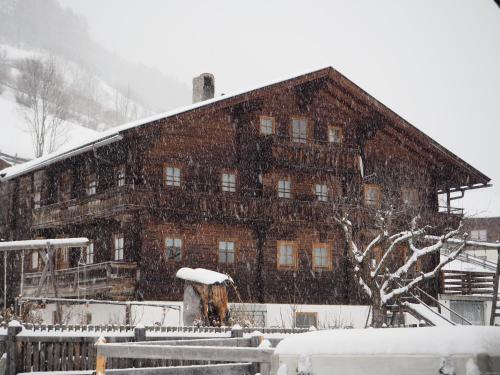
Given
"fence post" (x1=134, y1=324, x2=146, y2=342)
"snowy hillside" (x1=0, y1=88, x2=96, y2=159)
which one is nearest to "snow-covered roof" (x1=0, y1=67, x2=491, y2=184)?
"fence post" (x1=134, y1=324, x2=146, y2=342)

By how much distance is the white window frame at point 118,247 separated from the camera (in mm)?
28555

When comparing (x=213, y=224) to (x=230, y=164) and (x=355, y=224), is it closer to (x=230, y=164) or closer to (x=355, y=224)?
(x=230, y=164)

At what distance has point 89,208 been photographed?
28.8m

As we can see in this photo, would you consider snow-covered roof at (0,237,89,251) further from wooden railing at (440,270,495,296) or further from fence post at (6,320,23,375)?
wooden railing at (440,270,495,296)

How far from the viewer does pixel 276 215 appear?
2931 centimetres

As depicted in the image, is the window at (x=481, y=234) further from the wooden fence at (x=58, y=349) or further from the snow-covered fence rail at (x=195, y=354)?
the snow-covered fence rail at (x=195, y=354)

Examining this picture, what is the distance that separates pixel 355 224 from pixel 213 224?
20.6ft

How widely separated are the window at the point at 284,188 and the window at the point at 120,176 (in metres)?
6.72

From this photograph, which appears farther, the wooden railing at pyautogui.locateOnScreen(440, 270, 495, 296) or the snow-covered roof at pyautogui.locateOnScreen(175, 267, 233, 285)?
the wooden railing at pyautogui.locateOnScreen(440, 270, 495, 296)

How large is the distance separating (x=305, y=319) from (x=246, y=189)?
19.9 ft

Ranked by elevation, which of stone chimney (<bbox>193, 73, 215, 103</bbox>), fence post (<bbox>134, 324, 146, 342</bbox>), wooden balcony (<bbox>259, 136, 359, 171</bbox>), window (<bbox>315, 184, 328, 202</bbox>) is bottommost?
fence post (<bbox>134, 324, 146, 342</bbox>)

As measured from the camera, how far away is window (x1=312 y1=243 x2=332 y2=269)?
30953 mm

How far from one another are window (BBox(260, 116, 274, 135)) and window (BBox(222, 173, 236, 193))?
2526 millimetres

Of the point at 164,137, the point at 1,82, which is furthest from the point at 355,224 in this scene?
the point at 1,82
